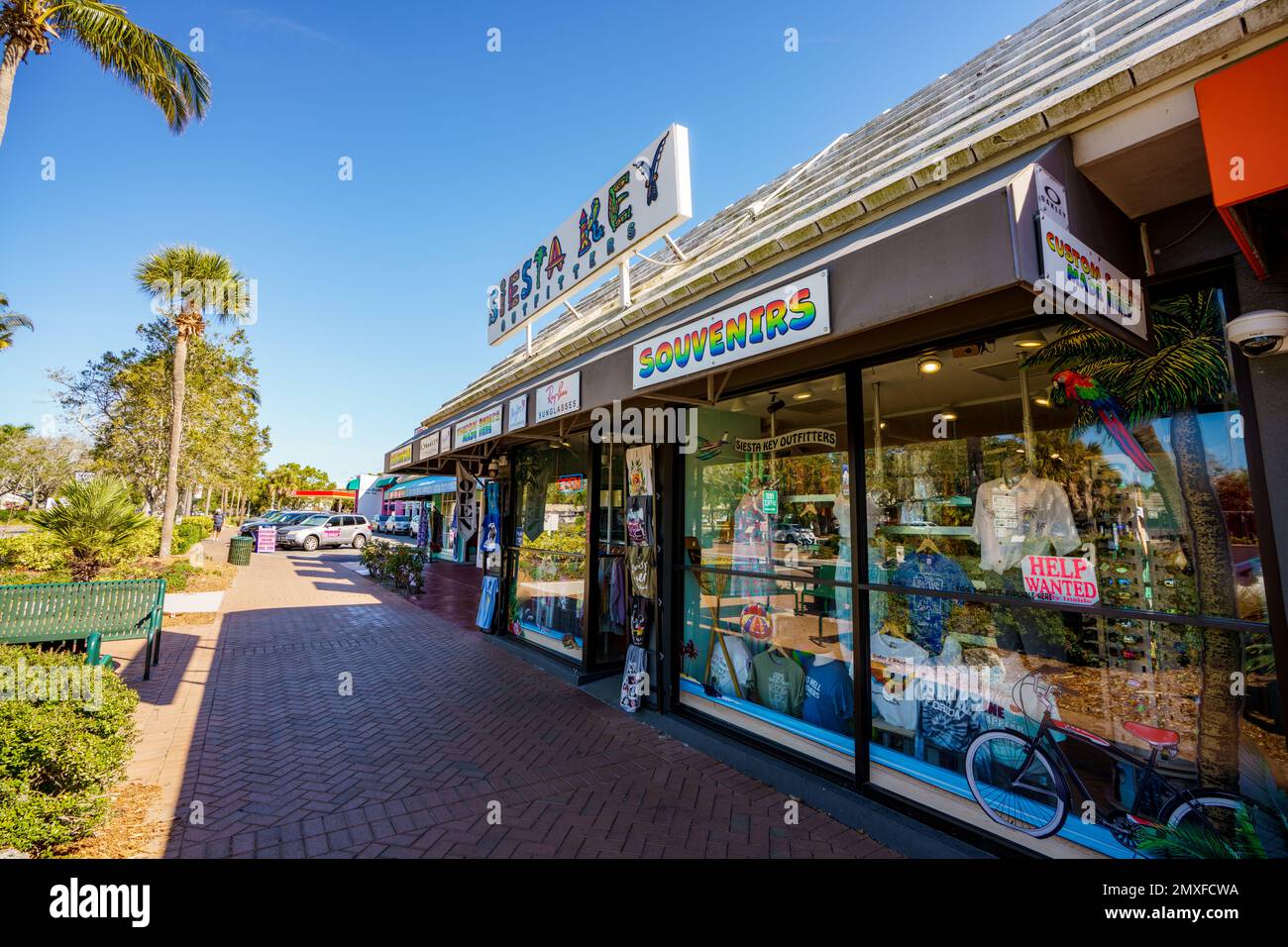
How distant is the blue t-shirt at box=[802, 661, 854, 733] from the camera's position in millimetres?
4203

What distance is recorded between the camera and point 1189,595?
109 inches

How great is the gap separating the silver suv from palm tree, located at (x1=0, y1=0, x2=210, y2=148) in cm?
2037

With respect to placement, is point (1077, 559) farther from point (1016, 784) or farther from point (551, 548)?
point (551, 548)

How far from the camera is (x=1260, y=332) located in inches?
86.2

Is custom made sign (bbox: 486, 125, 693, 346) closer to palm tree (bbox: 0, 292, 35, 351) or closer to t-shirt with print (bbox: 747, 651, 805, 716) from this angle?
t-shirt with print (bbox: 747, 651, 805, 716)

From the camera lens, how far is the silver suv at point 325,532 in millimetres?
26578

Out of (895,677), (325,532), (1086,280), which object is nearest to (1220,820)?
(895,677)

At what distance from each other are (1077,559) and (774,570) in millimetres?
2169

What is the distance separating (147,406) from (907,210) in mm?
23523

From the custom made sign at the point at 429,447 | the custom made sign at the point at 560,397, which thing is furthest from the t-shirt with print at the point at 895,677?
the custom made sign at the point at 429,447

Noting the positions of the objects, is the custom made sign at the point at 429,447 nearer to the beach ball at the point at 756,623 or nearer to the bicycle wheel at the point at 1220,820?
the beach ball at the point at 756,623
